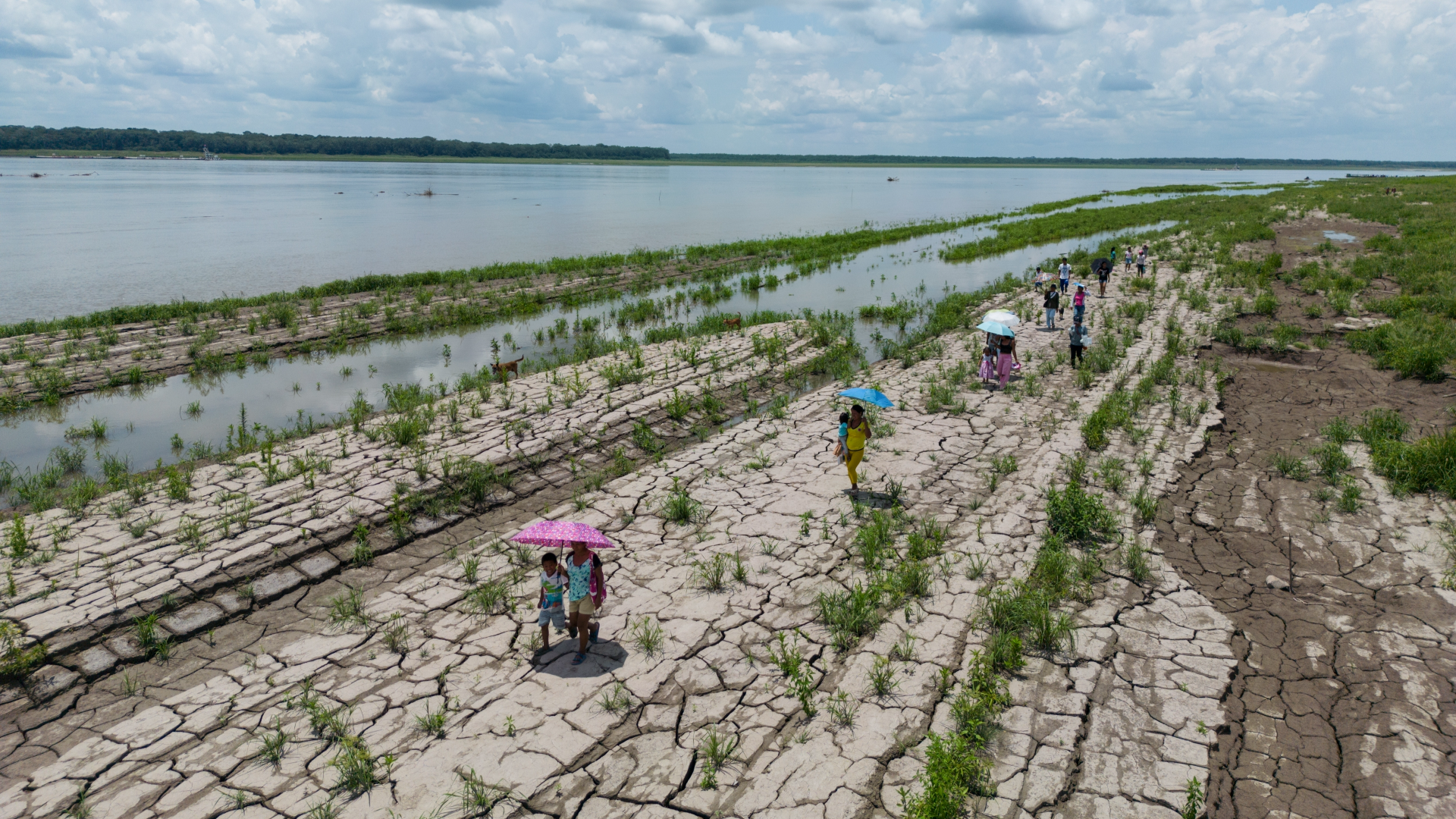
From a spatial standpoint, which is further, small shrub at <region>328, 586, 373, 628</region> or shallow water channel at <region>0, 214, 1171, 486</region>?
shallow water channel at <region>0, 214, 1171, 486</region>

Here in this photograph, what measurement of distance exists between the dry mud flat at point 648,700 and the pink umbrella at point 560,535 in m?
1.06

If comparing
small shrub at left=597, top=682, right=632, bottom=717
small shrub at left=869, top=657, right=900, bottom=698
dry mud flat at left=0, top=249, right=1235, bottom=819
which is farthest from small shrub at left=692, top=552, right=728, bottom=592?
small shrub at left=869, top=657, right=900, bottom=698

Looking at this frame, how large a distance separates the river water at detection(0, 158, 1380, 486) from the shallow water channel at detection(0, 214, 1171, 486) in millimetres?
60

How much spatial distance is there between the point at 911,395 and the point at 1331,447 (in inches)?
240

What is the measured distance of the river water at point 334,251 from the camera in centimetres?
1444

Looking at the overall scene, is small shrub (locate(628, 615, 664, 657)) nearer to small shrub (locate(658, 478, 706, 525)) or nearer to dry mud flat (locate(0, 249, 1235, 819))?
dry mud flat (locate(0, 249, 1235, 819))

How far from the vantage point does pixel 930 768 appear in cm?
472

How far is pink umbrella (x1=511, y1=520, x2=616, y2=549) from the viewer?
6.10 m

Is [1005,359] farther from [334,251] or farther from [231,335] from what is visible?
[334,251]

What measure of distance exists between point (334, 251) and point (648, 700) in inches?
1545

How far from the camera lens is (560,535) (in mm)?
6184

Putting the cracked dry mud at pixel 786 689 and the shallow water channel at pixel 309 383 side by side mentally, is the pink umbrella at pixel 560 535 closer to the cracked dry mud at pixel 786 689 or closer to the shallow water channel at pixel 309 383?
the cracked dry mud at pixel 786 689

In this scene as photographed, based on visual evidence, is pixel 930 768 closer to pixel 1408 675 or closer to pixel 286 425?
pixel 1408 675

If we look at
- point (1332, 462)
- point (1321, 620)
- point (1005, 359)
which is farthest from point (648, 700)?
point (1005, 359)
